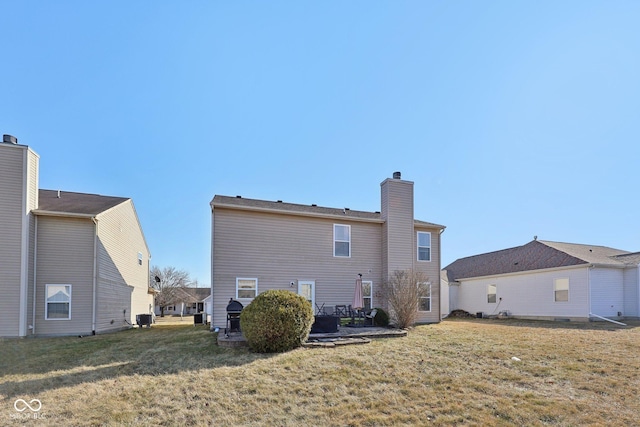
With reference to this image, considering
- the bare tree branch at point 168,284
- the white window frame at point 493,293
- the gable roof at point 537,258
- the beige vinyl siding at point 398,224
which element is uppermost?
the beige vinyl siding at point 398,224

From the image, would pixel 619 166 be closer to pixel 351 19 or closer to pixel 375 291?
pixel 375 291

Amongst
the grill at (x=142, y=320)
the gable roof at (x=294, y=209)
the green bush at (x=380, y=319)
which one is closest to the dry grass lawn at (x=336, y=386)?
the green bush at (x=380, y=319)

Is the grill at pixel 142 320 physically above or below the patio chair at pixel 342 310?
below

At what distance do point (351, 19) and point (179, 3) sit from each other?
5261 millimetres

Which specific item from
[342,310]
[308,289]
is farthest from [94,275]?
[342,310]

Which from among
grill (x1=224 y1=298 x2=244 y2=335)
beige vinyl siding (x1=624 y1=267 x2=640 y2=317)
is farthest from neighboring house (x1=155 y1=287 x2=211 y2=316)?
beige vinyl siding (x1=624 y1=267 x2=640 y2=317)

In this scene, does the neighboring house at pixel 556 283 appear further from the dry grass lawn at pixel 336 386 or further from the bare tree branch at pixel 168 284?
the bare tree branch at pixel 168 284

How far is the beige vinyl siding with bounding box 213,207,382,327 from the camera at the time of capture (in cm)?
1334

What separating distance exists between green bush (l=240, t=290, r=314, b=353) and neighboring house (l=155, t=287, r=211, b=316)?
40239 millimetres

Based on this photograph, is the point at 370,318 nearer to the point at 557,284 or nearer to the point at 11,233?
the point at 557,284

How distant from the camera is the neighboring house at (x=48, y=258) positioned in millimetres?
12266

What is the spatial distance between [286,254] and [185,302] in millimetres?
40026

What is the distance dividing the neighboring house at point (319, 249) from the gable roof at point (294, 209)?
0.01 metres

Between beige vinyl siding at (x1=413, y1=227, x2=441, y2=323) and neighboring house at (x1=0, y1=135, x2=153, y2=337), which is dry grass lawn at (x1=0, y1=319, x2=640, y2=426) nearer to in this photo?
neighboring house at (x1=0, y1=135, x2=153, y2=337)
